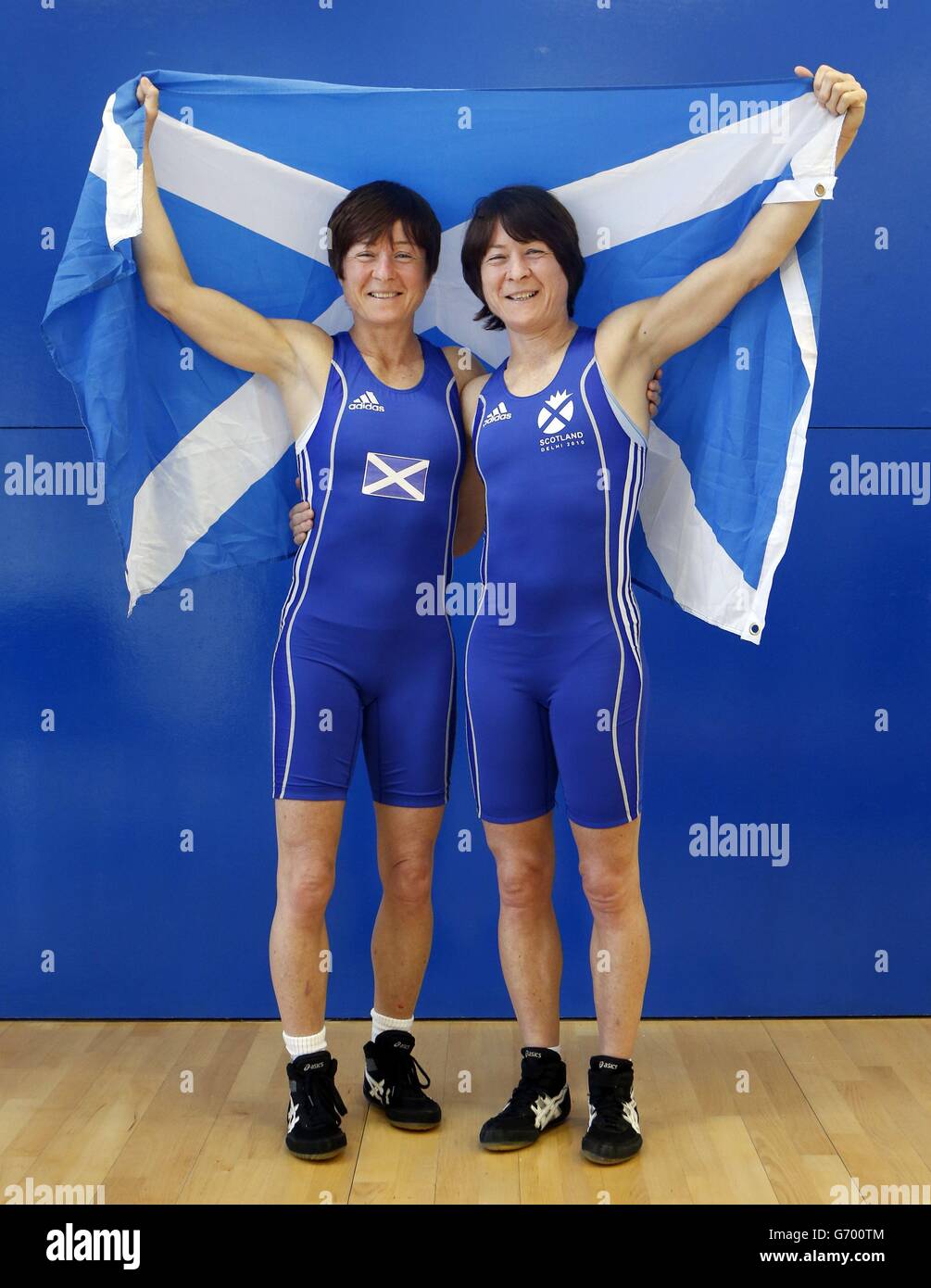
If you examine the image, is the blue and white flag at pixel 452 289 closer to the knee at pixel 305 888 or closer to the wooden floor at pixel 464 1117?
the knee at pixel 305 888

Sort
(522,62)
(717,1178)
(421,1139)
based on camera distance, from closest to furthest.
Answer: (717,1178), (421,1139), (522,62)

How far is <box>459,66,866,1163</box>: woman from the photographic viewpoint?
2.46 metres

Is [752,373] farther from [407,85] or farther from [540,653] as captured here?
[407,85]

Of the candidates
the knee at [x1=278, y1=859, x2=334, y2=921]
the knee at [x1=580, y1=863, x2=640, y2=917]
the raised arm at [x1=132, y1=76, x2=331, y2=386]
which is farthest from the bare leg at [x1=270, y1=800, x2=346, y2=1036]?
the raised arm at [x1=132, y1=76, x2=331, y2=386]

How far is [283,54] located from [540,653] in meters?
1.63

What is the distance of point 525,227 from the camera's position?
247cm

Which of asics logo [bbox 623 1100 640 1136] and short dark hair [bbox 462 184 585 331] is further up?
short dark hair [bbox 462 184 585 331]

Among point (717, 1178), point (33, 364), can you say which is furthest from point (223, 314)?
point (717, 1178)

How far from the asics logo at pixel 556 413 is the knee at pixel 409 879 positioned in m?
0.87

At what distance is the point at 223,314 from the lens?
102 inches

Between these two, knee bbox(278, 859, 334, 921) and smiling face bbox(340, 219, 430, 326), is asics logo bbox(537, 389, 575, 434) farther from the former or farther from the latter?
knee bbox(278, 859, 334, 921)

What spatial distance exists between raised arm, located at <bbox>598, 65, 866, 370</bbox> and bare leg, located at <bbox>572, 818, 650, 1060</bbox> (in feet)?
2.95

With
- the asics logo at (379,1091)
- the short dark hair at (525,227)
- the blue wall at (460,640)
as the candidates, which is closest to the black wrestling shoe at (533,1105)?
the asics logo at (379,1091)

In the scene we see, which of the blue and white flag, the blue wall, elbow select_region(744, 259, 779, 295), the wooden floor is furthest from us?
the blue wall
